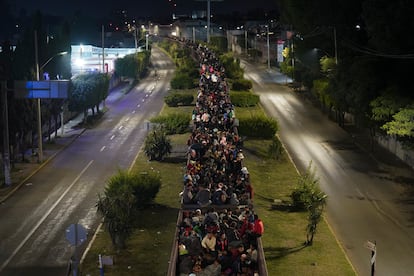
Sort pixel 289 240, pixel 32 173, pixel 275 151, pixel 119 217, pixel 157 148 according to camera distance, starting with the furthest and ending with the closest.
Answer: pixel 275 151, pixel 157 148, pixel 32 173, pixel 289 240, pixel 119 217

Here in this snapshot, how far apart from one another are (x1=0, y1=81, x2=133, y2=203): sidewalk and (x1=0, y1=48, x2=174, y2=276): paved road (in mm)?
431

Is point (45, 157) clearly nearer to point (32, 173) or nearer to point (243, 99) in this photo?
point (32, 173)

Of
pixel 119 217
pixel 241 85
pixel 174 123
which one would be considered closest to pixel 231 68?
pixel 241 85

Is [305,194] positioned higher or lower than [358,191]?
higher

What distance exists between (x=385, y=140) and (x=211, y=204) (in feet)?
81.9

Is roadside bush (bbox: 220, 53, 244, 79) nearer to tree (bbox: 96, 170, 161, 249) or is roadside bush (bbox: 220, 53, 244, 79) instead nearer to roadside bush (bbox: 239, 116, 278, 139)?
roadside bush (bbox: 239, 116, 278, 139)

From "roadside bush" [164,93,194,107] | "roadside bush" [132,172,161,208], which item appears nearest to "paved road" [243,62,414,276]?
"roadside bush" [132,172,161,208]

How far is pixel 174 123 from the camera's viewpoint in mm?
45875

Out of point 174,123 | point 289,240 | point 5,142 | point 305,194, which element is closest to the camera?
point 289,240

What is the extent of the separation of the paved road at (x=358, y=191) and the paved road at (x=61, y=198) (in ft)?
33.8

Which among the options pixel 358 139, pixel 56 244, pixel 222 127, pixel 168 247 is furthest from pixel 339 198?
pixel 358 139

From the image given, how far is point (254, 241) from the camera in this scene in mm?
17641

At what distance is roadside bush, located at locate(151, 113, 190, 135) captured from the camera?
45688 mm

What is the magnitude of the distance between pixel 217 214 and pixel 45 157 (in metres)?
23.7
